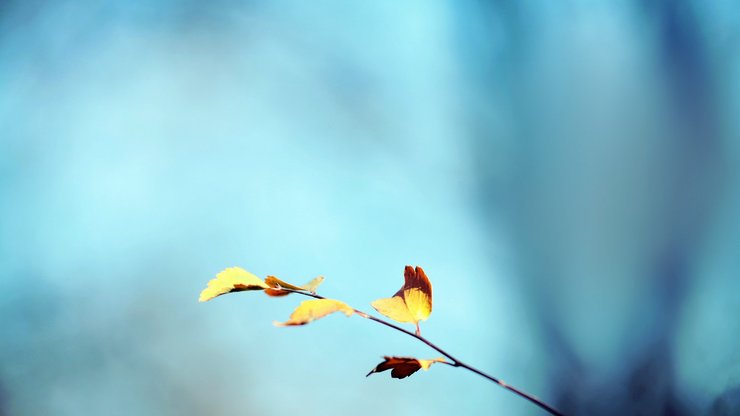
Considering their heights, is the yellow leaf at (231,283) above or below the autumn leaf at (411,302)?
above

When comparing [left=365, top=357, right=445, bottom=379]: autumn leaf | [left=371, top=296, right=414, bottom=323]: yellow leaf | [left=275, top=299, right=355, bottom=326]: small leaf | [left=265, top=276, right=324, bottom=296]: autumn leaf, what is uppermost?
[left=265, top=276, right=324, bottom=296]: autumn leaf

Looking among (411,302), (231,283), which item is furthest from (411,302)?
(231,283)

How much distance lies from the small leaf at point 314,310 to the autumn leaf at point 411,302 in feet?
0.15

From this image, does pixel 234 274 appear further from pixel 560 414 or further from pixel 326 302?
pixel 560 414

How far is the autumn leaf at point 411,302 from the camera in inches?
12.0

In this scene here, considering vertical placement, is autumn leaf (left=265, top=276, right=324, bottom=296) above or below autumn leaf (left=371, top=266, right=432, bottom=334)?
above

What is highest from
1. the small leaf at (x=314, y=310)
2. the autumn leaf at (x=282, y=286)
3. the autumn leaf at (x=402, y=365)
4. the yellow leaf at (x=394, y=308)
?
the autumn leaf at (x=282, y=286)

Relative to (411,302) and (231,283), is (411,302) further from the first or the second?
(231,283)

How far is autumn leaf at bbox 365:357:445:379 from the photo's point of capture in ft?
0.86

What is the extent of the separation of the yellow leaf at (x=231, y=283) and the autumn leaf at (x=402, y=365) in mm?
78

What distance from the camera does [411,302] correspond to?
0.31 m

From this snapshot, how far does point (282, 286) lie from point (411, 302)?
0.07 metres

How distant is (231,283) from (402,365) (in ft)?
0.35

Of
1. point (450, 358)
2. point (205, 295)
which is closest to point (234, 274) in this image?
point (205, 295)
